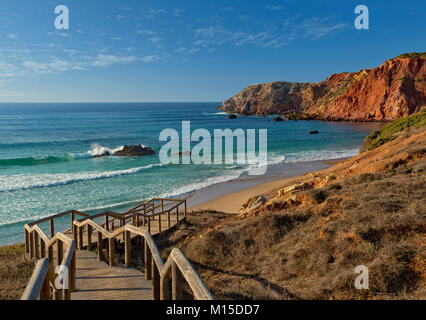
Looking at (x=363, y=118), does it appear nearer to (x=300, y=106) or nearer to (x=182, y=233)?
(x=300, y=106)

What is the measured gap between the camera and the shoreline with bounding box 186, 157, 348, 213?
55.3 ft

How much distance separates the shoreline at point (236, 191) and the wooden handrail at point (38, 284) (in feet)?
41.5

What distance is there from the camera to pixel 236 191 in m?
19.7

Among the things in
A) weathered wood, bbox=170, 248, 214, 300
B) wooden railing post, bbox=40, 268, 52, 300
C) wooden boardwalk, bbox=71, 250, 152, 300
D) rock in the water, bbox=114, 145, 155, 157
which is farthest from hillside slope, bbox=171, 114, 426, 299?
rock in the water, bbox=114, 145, 155, 157

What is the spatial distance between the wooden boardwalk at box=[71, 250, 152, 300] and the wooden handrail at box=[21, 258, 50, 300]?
1.82 metres

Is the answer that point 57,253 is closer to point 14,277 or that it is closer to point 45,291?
point 14,277

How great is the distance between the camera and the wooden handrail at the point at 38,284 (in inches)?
105

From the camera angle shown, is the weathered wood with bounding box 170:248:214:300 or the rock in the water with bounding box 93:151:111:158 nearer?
the weathered wood with bounding box 170:248:214:300

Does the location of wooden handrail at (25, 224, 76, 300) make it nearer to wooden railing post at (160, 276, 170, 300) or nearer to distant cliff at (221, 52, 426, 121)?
wooden railing post at (160, 276, 170, 300)

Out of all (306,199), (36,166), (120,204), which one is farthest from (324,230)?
(36,166)

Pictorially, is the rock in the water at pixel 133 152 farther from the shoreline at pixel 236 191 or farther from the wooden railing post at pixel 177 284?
the wooden railing post at pixel 177 284

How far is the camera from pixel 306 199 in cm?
937

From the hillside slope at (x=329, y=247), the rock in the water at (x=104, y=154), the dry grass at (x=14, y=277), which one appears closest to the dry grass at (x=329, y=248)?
→ the hillside slope at (x=329, y=247)
